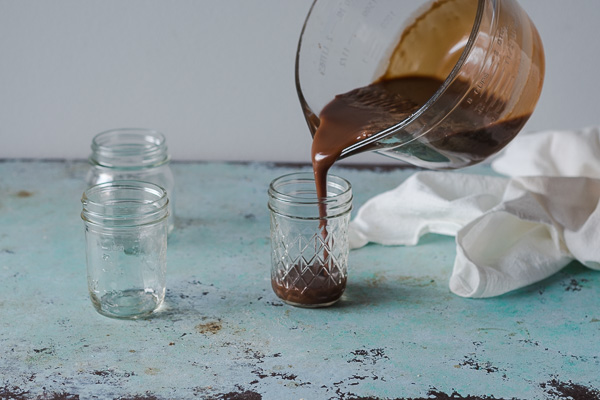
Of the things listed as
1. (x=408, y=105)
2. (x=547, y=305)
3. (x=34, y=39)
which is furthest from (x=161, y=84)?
(x=547, y=305)

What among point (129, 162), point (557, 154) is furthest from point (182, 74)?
point (557, 154)

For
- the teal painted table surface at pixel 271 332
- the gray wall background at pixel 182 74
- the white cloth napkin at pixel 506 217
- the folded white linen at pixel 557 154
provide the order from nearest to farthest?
the teal painted table surface at pixel 271 332 → the white cloth napkin at pixel 506 217 → the folded white linen at pixel 557 154 → the gray wall background at pixel 182 74

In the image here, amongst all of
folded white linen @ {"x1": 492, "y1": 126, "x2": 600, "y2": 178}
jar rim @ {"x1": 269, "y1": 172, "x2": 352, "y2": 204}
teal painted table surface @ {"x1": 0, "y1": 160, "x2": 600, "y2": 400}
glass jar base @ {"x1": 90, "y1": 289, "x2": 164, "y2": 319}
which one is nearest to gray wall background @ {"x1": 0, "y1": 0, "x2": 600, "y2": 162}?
folded white linen @ {"x1": 492, "y1": 126, "x2": 600, "y2": 178}

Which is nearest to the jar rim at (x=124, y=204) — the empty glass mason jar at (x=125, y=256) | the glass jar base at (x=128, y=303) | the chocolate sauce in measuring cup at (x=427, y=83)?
the empty glass mason jar at (x=125, y=256)

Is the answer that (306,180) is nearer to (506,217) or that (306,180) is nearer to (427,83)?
(427,83)

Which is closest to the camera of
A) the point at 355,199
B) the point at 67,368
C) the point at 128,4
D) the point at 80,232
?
the point at 67,368

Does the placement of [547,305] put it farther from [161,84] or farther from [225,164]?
[161,84]

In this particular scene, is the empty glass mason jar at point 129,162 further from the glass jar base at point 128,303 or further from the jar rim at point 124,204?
the glass jar base at point 128,303

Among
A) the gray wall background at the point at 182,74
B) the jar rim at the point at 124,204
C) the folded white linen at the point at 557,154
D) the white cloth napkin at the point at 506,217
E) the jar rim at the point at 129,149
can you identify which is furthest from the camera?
the gray wall background at the point at 182,74
